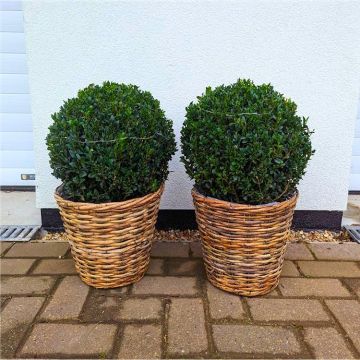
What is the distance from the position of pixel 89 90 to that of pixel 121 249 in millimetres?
940

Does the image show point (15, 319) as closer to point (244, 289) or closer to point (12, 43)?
point (244, 289)

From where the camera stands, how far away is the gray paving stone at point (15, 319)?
1.76 meters

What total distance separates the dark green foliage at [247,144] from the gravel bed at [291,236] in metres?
0.95

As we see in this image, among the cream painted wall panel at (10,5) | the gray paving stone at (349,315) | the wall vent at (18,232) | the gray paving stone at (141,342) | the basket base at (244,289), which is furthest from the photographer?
the cream painted wall panel at (10,5)

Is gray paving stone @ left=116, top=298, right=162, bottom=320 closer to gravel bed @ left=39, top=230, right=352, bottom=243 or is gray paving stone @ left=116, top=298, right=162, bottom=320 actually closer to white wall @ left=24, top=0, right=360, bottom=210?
gravel bed @ left=39, top=230, right=352, bottom=243

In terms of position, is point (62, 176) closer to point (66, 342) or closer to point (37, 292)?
point (37, 292)

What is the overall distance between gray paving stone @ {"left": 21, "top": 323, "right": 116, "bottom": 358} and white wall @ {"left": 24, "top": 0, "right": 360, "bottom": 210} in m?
1.53

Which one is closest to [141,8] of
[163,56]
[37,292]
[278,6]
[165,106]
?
[163,56]

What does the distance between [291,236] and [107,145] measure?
1.75 metres

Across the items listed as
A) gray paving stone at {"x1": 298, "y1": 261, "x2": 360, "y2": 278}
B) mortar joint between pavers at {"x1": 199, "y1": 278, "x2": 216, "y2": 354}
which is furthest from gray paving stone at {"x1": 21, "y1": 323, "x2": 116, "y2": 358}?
gray paving stone at {"x1": 298, "y1": 261, "x2": 360, "y2": 278}

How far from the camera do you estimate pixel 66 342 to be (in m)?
1.78

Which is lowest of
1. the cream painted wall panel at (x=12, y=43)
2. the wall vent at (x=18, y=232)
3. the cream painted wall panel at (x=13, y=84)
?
the wall vent at (x=18, y=232)

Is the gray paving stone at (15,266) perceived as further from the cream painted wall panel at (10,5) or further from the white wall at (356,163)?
the white wall at (356,163)

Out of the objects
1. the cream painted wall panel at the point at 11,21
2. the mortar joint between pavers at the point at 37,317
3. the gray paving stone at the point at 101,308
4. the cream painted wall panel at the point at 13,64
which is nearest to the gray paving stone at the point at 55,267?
the mortar joint between pavers at the point at 37,317
